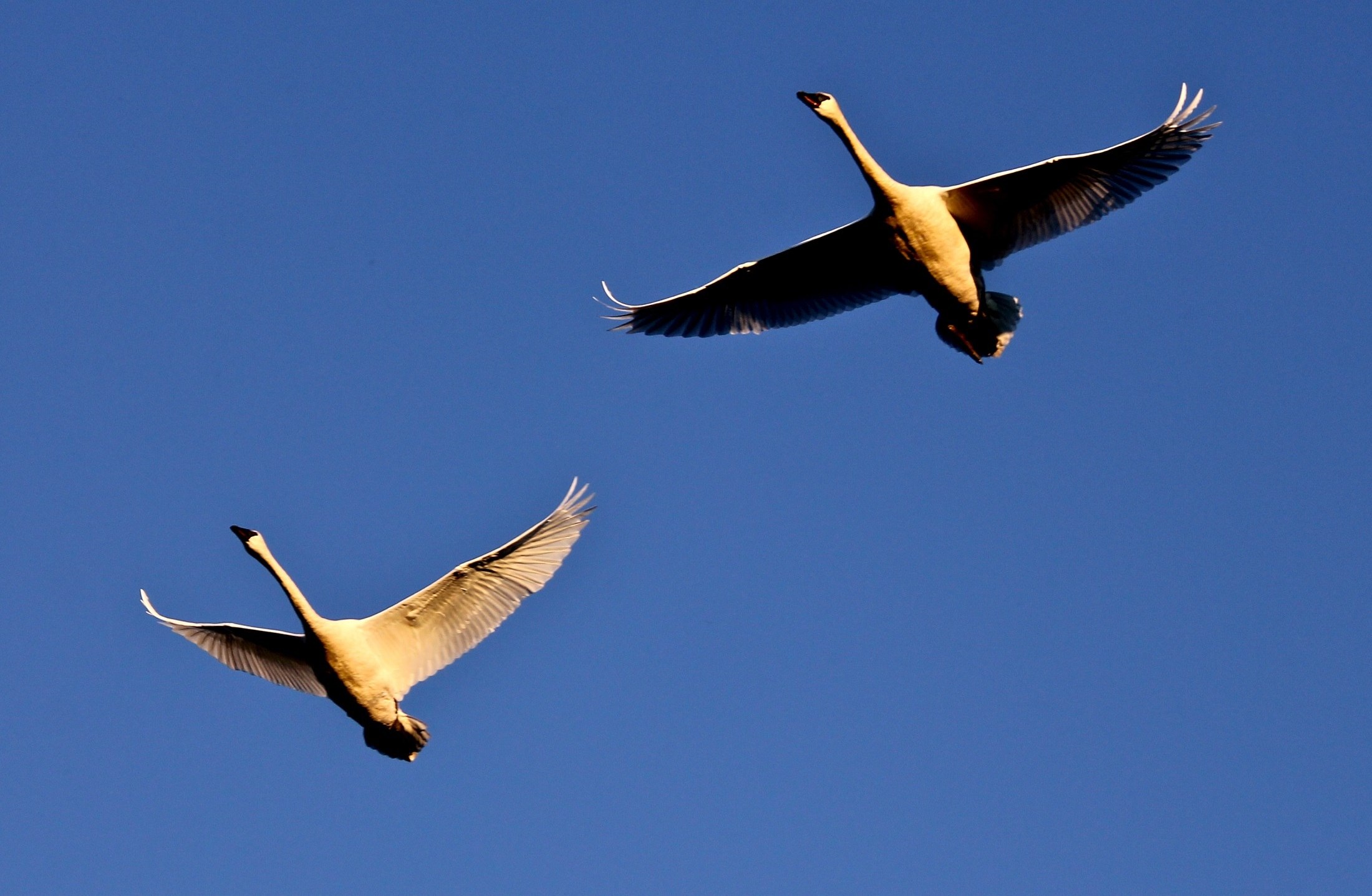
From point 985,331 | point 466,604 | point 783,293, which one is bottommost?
point 985,331

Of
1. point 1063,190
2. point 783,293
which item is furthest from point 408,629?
point 1063,190

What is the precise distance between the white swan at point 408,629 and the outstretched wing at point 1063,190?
5206 millimetres

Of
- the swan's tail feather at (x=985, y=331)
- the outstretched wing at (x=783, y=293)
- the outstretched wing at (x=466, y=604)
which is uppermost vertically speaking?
the outstretched wing at (x=783, y=293)

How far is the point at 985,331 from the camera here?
21.5m

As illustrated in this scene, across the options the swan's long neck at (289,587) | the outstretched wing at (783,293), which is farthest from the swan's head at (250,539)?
the outstretched wing at (783,293)

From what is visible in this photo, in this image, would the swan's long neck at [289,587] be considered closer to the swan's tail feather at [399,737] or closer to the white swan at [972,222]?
the swan's tail feather at [399,737]

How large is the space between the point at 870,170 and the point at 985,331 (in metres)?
2.28

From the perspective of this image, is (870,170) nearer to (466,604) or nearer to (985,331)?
(985,331)

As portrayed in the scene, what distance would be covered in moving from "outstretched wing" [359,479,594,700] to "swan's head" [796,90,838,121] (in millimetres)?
4845

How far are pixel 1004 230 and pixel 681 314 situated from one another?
4230 mm

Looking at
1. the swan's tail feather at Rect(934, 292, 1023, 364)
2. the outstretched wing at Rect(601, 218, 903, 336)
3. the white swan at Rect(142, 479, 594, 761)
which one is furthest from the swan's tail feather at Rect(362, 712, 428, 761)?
the swan's tail feather at Rect(934, 292, 1023, 364)

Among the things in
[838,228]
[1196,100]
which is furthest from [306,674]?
[1196,100]

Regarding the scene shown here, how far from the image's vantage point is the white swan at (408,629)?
20594 millimetres

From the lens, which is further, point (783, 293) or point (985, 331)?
point (783, 293)
